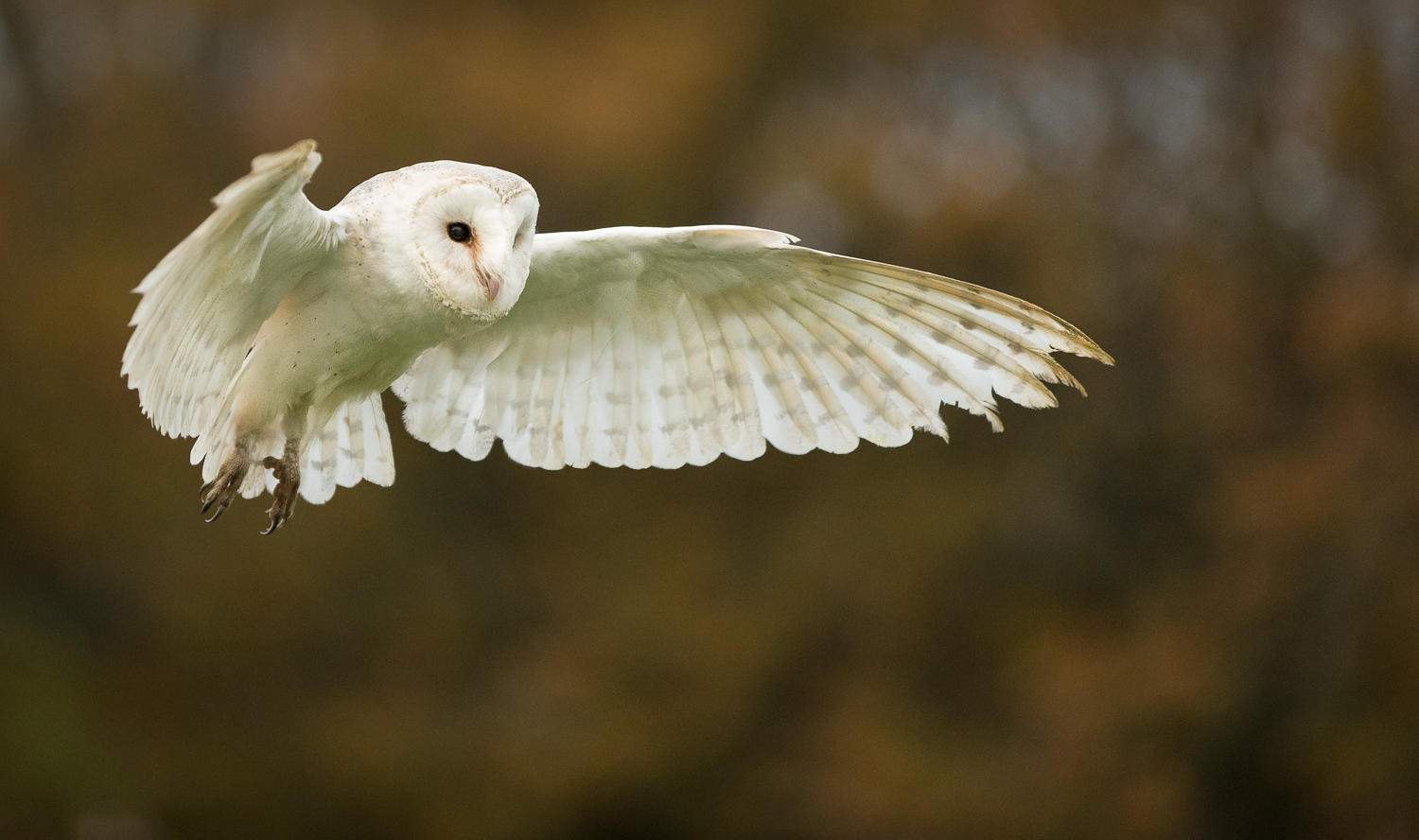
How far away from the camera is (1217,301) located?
11.6 meters

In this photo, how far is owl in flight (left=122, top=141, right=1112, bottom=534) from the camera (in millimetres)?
3527

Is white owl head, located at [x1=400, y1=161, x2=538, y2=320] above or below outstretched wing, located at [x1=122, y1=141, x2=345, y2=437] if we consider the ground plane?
above

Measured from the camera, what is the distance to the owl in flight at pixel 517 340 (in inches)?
139

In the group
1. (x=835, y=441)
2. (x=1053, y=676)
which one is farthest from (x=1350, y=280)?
(x=835, y=441)

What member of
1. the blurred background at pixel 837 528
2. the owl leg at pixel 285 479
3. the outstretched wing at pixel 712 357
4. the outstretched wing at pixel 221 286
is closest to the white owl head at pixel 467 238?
the outstretched wing at pixel 221 286

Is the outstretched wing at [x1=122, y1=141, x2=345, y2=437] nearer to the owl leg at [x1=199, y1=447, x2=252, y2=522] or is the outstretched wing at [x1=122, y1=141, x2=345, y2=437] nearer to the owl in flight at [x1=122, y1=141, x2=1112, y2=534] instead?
the owl in flight at [x1=122, y1=141, x2=1112, y2=534]

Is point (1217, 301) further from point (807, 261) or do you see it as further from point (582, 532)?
point (807, 261)

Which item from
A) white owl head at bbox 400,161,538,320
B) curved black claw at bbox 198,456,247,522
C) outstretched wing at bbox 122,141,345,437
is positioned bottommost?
curved black claw at bbox 198,456,247,522

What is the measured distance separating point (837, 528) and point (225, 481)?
8364 millimetres

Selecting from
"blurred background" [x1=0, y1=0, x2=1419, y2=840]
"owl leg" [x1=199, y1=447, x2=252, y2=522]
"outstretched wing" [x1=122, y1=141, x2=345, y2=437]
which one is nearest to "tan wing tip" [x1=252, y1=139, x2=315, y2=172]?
"outstretched wing" [x1=122, y1=141, x2=345, y2=437]

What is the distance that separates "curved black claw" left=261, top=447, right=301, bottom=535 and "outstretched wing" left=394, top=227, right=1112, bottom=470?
0.56m

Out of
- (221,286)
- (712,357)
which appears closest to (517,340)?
(712,357)

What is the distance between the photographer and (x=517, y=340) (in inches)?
177

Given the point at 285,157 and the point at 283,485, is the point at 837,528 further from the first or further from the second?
the point at 285,157
